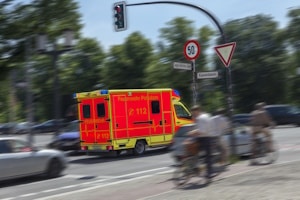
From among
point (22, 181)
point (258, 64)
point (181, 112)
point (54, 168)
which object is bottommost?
point (22, 181)

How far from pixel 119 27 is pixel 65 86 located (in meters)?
39.3

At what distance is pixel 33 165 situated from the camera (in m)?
13.7

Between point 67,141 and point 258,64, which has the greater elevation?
point 258,64

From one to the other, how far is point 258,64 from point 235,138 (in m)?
40.0

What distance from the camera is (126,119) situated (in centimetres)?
1866

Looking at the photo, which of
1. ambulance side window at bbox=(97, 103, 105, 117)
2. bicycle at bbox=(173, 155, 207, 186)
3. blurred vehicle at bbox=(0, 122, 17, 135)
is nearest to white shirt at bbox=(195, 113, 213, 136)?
bicycle at bbox=(173, 155, 207, 186)

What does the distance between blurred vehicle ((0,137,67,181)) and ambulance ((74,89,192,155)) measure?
12.9 ft

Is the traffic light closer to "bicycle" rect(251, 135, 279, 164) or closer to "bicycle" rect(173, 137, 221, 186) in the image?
"bicycle" rect(251, 135, 279, 164)

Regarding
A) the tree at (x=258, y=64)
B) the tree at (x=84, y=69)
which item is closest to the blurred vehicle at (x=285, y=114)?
the tree at (x=258, y=64)

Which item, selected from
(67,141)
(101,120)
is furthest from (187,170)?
(67,141)

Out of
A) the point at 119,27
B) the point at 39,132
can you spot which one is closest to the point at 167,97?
the point at 119,27

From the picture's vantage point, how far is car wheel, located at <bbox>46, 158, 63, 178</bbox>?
14.3 metres

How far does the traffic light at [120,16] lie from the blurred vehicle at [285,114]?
72.0 ft

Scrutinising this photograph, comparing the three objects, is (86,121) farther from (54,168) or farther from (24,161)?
(24,161)
